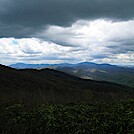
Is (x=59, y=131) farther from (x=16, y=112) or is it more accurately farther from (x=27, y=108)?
(x=27, y=108)

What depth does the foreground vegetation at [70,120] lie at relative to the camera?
11.6m

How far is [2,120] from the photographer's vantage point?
1323 cm

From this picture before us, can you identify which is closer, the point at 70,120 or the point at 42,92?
the point at 70,120

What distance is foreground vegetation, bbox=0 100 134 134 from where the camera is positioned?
1164 cm

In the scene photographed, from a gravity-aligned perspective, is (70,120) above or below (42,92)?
above

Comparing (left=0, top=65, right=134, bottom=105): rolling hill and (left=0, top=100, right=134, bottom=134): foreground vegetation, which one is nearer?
(left=0, top=100, right=134, bottom=134): foreground vegetation

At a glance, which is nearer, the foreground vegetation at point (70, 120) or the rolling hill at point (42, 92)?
the foreground vegetation at point (70, 120)

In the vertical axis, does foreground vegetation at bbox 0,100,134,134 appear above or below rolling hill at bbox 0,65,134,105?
above

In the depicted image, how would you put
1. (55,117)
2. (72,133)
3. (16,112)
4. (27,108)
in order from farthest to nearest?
(27,108) < (16,112) < (55,117) < (72,133)

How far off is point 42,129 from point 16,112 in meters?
3.94

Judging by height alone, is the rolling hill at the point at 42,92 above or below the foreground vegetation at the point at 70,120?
below

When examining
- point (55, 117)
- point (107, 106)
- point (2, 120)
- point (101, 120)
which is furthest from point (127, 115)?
point (2, 120)

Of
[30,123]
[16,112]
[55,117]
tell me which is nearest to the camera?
[30,123]

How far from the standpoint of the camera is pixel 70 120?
1327 centimetres
